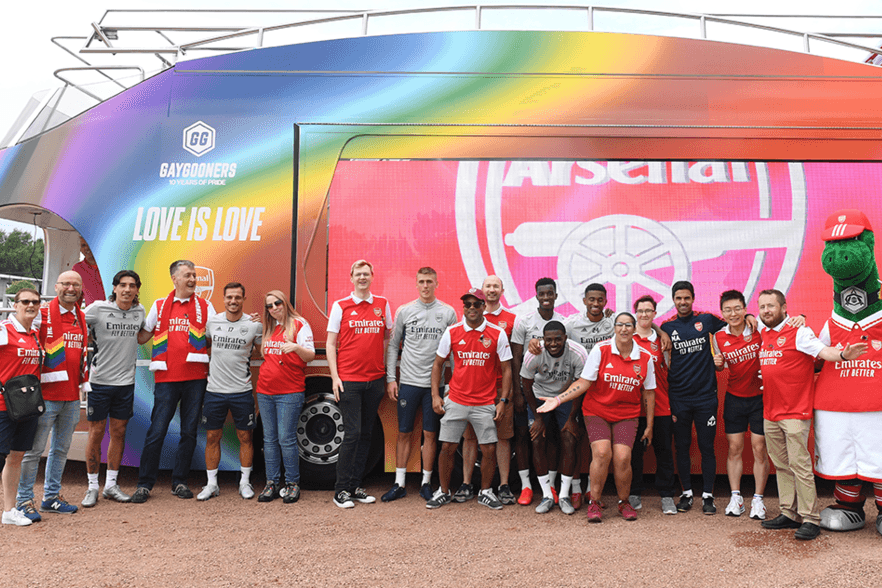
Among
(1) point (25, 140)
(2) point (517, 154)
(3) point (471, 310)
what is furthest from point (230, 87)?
(3) point (471, 310)

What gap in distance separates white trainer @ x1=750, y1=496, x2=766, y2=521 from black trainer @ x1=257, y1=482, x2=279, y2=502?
3.65 m

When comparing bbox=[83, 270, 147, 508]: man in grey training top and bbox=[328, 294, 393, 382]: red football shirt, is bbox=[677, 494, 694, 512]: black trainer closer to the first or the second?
bbox=[328, 294, 393, 382]: red football shirt

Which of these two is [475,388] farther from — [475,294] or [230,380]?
[230,380]

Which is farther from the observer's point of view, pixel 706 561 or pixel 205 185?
pixel 205 185

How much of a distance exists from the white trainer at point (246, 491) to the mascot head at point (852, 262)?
15.3 feet

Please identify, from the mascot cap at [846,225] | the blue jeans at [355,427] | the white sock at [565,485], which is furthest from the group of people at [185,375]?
the mascot cap at [846,225]

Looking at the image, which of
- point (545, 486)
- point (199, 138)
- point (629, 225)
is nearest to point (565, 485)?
A: point (545, 486)

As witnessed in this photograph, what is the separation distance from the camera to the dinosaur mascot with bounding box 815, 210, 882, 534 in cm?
380

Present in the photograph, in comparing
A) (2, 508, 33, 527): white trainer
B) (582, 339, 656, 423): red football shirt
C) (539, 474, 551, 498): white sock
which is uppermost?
(582, 339, 656, 423): red football shirt

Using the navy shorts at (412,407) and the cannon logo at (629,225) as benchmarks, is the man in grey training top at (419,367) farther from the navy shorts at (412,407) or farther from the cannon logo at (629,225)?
the cannon logo at (629,225)

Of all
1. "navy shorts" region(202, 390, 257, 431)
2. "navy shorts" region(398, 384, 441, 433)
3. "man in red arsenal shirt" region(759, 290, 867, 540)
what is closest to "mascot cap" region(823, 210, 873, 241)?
"man in red arsenal shirt" region(759, 290, 867, 540)

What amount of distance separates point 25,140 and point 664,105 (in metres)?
5.55

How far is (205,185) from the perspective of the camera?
4.71 metres

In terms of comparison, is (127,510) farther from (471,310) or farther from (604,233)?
(604,233)
